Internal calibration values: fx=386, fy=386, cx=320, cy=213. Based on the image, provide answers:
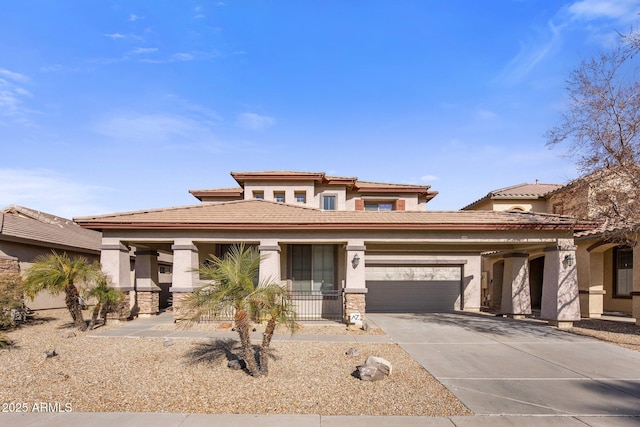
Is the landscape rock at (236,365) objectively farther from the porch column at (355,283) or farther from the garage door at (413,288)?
the garage door at (413,288)

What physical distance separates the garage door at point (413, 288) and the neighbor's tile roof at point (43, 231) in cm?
1465

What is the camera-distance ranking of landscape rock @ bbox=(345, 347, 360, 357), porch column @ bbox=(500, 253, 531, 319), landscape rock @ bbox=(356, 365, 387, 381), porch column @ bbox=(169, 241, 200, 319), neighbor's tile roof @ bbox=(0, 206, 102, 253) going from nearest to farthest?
1. landscape rock @ bbox=(356, 365, 387, 381)
2. landscape rock @ bbox=(345, 347, 360, 357)
3. porch column @ bbox=(169, 241, 200, 319)
4. neighbor's tile roof @ bbox=(0, 206, 102, 253)
5. porch column @ bbox=(500, 253, 531, 319)

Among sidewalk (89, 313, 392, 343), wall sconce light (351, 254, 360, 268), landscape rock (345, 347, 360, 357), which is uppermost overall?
wall sconce light (351, 254, 360, 268)

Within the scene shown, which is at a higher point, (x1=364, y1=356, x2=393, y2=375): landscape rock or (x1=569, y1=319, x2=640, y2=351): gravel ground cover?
(x1=364, y1=356, x2=393, y2=375): landscape rock

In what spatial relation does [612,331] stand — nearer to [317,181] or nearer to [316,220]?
[316,220]

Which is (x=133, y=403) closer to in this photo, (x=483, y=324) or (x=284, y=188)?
(x=483, y=324)

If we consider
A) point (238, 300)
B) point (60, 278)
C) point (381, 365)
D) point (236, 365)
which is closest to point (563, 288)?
point (381, 365)

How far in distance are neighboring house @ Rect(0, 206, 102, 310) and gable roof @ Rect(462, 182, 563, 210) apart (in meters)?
23.3

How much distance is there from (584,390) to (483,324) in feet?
25.2

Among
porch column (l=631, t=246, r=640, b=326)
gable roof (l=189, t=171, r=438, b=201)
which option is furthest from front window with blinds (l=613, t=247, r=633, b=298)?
gable roof (l=189, t=171, r=438, b=201)

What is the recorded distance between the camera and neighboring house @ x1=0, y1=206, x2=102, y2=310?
1507 centimetres

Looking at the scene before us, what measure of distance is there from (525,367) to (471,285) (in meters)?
11.4

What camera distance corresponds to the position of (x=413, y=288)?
63.7 ft

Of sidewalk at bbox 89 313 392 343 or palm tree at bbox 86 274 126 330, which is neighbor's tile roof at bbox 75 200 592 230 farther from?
sidewalk at bbox 89 313 392 343
